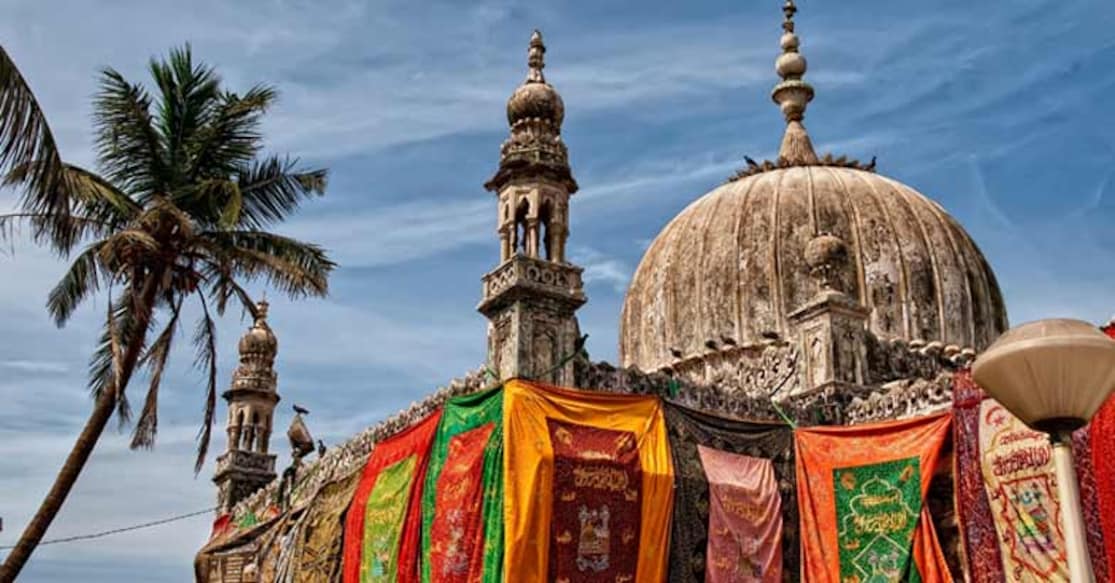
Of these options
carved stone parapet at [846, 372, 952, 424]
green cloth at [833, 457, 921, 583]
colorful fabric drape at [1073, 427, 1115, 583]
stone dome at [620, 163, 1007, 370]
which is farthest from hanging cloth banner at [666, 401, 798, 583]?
stone dome at [620, 163, 1007, 370]

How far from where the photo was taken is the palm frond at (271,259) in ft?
48.4

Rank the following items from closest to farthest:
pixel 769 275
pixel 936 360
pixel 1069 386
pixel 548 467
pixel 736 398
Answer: pixel 1069 386 → pixel 548 467 → pixel 736 398 → pixel 936 360 → pixel 769 275

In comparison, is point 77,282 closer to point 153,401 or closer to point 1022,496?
point 153,401

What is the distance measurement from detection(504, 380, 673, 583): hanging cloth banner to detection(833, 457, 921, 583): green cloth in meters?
1.88

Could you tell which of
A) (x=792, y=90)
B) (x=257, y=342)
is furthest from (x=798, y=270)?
(x=257, y=342)

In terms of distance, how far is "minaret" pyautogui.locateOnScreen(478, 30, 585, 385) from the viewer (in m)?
12.8

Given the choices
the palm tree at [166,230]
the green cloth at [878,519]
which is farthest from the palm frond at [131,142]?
the green cloth at [878,519]

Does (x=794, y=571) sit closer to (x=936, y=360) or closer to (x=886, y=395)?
(x=886, y=395)

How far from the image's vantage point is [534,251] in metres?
13.7

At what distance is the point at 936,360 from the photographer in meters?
16.6

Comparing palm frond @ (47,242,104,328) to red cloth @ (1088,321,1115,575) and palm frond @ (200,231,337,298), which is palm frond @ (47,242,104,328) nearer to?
palm frond @ (200,231,337,298)

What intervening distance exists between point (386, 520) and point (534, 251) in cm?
332

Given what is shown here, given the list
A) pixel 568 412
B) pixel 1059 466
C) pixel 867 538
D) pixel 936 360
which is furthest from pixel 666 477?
pixel 1059 466

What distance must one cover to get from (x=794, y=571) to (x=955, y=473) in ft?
6.63
